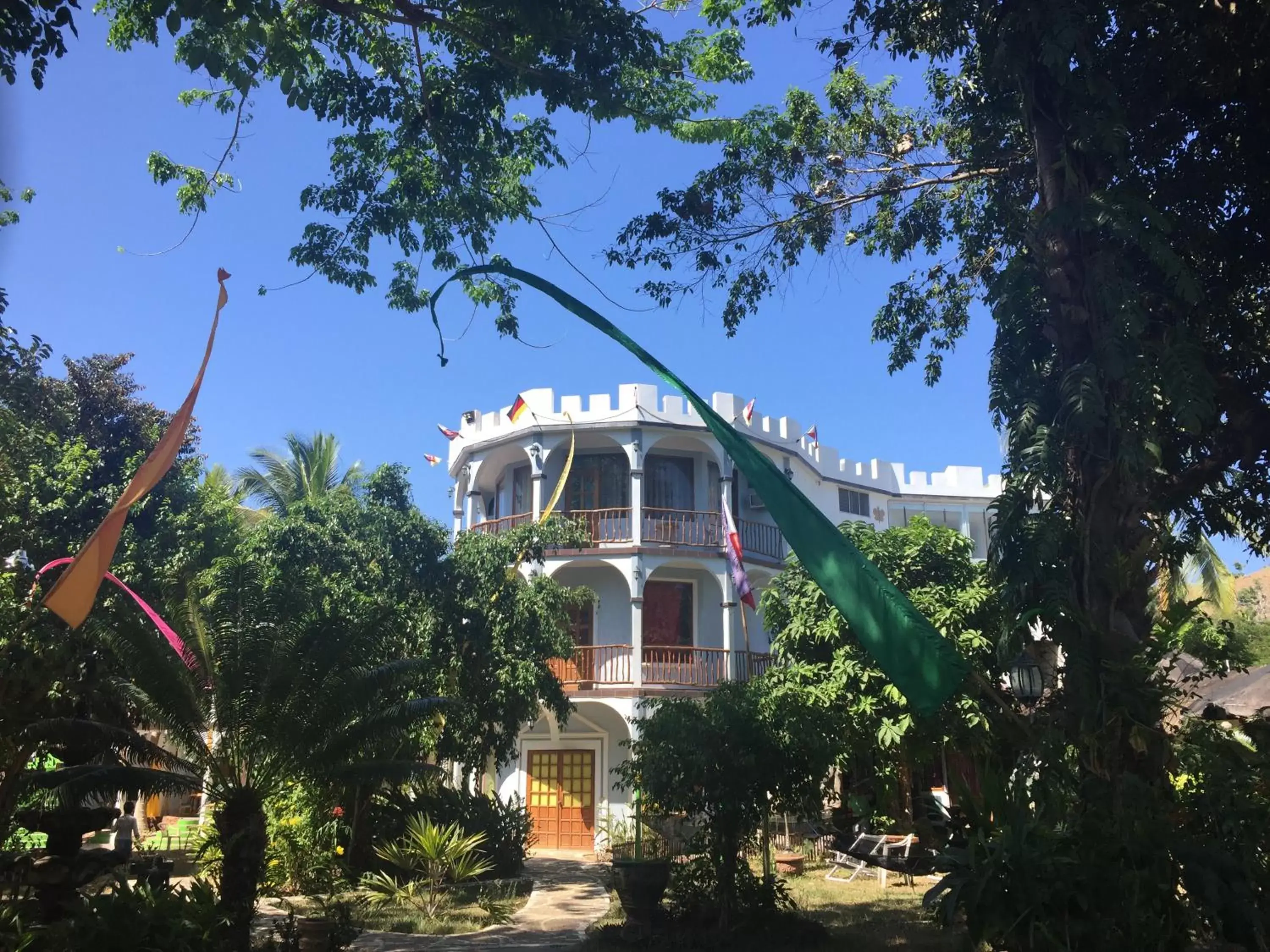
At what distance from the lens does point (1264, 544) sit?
9.66 metres

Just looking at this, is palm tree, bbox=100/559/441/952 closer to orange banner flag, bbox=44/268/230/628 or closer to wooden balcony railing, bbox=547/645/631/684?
orange banner flag, bbox=44/268/230/628

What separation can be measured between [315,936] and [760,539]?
52.1ft

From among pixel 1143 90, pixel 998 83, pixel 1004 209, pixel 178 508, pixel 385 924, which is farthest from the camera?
pixel 178 508

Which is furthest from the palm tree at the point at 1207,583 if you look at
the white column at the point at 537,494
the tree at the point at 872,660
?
the white column at the point at 537,494

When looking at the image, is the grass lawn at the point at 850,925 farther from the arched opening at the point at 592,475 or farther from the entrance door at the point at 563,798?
the arched opening at the point at 592,475

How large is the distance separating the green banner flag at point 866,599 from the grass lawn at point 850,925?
3.70 m

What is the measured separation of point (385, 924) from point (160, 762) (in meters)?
3.88

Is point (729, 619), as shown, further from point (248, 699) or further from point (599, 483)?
point (248, 699)

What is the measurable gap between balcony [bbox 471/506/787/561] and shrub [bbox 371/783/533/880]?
278 inches

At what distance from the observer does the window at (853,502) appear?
2645cm

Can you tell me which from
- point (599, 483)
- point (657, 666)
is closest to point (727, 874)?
point (657, 666)

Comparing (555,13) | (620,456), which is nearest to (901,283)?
(555,13)

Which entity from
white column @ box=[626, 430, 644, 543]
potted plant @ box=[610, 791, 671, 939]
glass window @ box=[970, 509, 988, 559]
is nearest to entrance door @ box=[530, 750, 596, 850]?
white column @ box=[626, 430, 644, 543]

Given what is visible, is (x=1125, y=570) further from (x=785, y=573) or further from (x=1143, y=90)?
(x=785, y=573)
